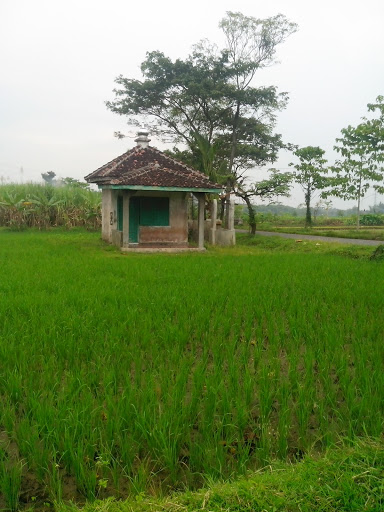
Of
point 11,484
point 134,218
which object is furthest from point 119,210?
point 11,484

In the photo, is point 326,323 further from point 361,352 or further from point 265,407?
point 265,407

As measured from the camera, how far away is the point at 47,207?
21766 millimetres

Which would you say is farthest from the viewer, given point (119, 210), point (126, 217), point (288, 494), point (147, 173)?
point (119, 210)

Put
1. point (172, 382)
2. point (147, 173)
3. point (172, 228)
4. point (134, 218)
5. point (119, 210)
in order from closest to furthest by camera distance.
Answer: point (172, 382), point (147, 173), point (134, 218), point (172, 228), point (119, 210)

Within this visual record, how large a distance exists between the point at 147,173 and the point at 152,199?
103 cm

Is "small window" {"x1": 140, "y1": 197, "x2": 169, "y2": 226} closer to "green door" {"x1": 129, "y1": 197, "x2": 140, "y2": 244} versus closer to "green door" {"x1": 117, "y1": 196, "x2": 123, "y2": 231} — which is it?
"green door" {"x1": 129, "y1": 197, "x2": 140, "y2": 244}

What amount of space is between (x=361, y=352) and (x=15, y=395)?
2.69 meters

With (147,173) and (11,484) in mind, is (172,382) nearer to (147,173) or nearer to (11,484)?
(11,484)

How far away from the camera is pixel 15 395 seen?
10.6 ft

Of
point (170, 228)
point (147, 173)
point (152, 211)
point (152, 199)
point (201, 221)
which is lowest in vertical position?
point (170, 228)

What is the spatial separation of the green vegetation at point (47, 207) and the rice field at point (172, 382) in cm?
1540

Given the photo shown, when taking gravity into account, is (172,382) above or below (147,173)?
below

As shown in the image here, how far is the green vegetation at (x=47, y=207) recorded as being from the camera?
21469 mm

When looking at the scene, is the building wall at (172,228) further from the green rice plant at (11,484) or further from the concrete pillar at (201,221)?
the green rice plant at (11,484)
